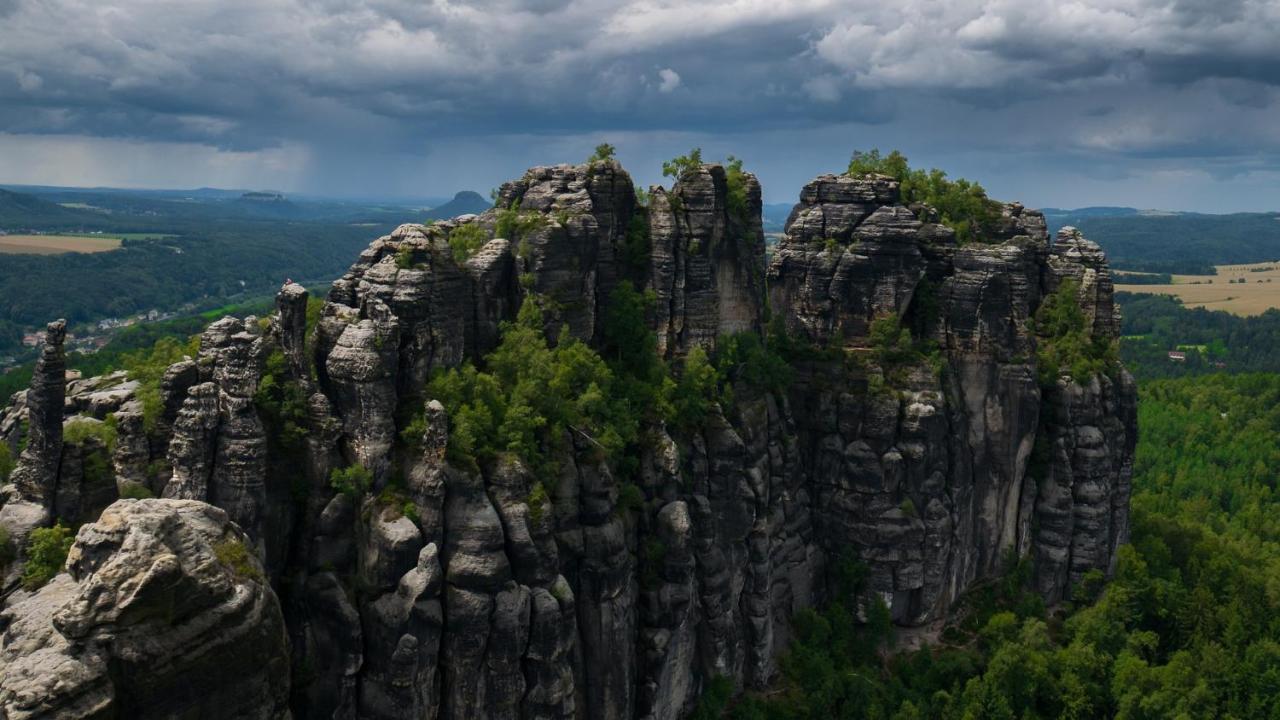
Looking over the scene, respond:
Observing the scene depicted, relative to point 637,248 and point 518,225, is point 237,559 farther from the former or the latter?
point 637,248

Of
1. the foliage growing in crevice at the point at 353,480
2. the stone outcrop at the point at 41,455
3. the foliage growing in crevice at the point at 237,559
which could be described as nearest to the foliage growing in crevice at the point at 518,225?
the foliage growing in crevice at the point at 353,480

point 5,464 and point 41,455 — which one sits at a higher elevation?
point 41,455

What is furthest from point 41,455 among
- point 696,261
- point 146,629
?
point 696,261

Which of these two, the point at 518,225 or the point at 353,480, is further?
the point at 518,225

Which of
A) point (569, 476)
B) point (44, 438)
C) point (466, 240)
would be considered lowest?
point (569, 476)

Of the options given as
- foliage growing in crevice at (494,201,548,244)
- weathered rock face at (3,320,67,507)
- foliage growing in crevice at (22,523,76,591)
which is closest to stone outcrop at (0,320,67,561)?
weathered rock face at (3,320,67,507)

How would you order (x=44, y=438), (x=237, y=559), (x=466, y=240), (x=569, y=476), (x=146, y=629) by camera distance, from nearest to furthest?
(x=146, y=629), (x=237, y=559), (x=44, y=438), (x=569, y=476), (x=466, y=240)

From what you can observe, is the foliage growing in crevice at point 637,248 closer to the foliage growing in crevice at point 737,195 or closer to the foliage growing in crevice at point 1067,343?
the foliage growing in crevice at point 737,195

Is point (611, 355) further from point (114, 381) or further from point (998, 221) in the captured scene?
point (998, 221)

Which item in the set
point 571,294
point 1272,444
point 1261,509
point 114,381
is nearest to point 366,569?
point 114,381
